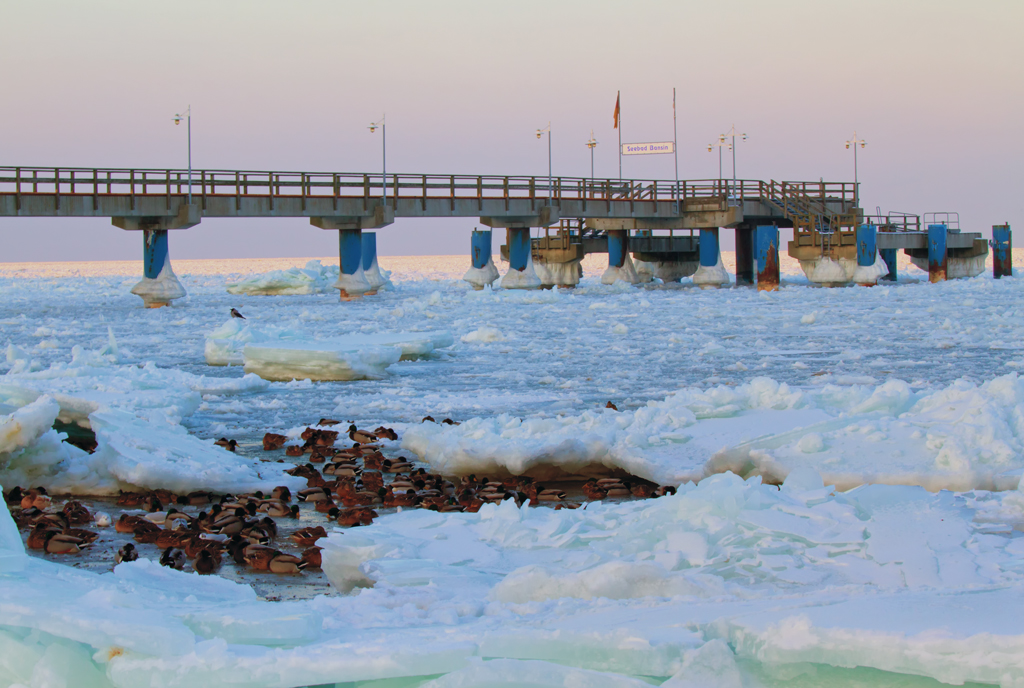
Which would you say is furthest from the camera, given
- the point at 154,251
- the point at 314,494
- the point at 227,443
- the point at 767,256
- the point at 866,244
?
the point at 866,244

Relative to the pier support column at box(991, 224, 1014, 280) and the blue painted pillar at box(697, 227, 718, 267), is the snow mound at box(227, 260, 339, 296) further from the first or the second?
the pier support column at box(991, 224, 1014, 280)

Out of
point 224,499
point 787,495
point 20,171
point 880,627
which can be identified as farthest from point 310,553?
point 20,171

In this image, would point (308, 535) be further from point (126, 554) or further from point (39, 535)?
point (39, 535)

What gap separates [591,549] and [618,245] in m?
42.4

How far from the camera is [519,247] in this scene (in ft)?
132

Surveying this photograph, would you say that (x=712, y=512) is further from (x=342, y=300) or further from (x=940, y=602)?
(x=342, y=300)

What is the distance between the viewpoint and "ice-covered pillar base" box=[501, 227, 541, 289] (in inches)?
1588

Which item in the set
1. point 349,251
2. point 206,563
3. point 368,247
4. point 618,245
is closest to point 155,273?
point 349,251

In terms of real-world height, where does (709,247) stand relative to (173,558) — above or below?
above

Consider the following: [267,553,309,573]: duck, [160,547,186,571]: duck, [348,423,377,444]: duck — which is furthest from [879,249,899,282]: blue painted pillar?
[160,547,186,571]: duck

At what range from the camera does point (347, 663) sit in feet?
10.7

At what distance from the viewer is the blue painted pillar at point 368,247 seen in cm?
3994

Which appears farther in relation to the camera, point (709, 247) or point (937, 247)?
point (937, 247)

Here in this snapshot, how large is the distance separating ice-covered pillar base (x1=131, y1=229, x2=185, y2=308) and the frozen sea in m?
20.5
